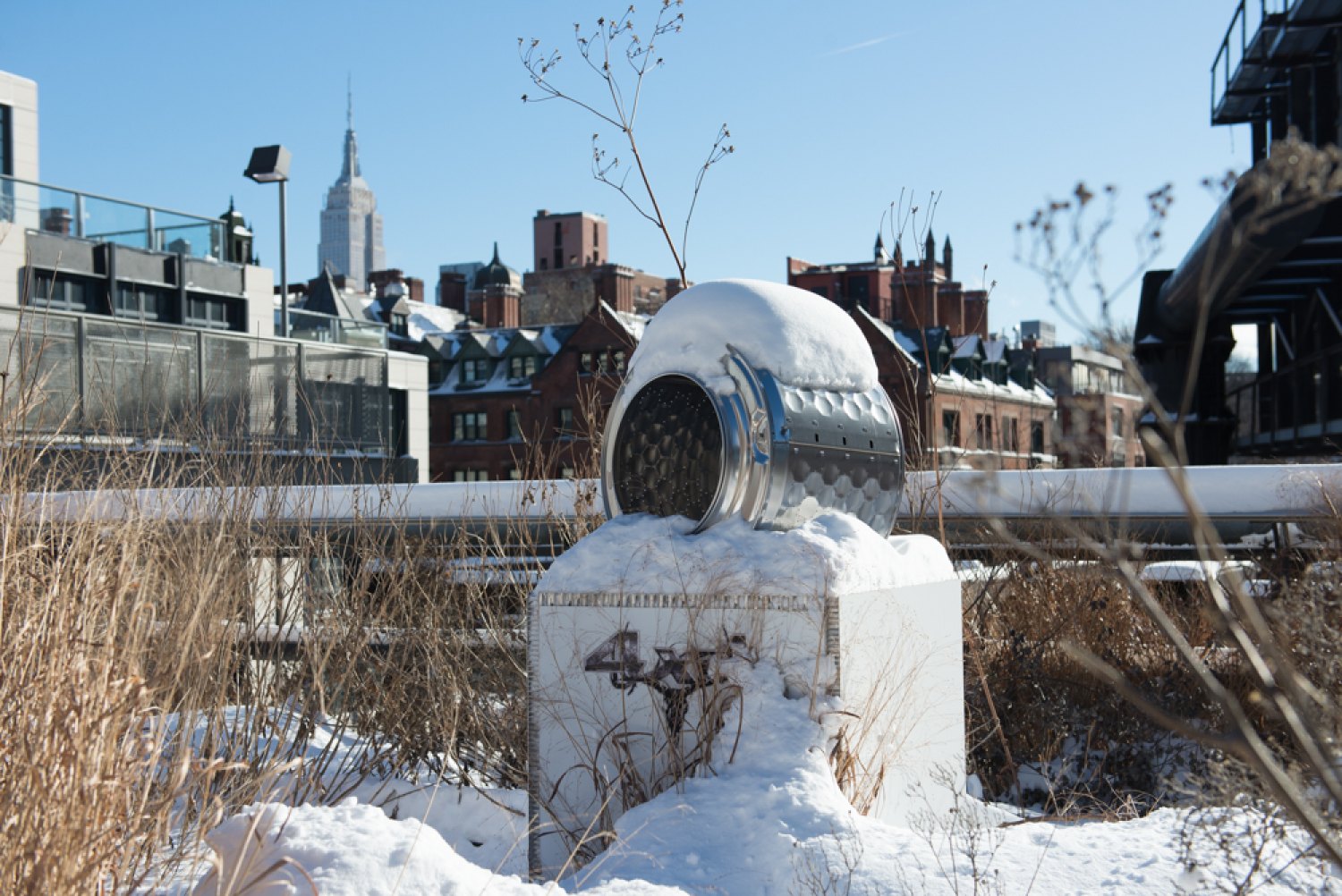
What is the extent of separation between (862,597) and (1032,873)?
37.6 inches

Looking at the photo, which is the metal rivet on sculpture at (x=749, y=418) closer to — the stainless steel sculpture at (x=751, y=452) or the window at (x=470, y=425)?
the stainless steel sculpture at (x=751, y=452)

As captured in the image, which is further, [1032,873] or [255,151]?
[255,151]

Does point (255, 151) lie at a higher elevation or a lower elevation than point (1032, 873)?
higher

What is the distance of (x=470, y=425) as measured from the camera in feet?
159

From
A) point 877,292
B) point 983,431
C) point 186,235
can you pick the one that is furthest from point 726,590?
point 877,292

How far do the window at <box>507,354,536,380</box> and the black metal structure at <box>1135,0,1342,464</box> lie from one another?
3065cm

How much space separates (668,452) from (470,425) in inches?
1748

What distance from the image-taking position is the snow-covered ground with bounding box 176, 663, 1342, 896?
275 cm

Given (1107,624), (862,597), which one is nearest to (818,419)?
(862,597)

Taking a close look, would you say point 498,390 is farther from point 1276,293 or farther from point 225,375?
point 1276,293

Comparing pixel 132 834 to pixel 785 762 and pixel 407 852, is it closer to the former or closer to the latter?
pixel 407 852

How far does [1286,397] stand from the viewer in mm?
18547

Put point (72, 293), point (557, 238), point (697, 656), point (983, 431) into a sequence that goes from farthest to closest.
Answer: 1. point (557, 238)
2. point (72, 293)
3. point (983, 431)
4. point (697, 656)

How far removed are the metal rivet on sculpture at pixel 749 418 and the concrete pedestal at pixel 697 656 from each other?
18 cm
